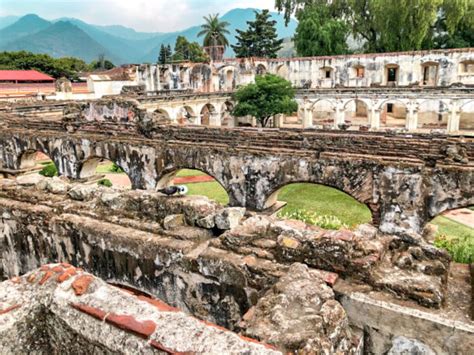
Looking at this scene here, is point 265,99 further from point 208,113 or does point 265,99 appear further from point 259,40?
point 259,40

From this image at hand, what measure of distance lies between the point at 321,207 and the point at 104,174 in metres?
8.84

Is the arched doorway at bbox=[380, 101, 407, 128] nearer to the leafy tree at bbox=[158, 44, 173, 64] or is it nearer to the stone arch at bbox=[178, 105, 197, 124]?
the stone arch at bbox=[178, 105, 197, 124]

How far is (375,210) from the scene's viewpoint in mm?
9742

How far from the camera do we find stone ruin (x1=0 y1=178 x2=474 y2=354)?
2.69 metres

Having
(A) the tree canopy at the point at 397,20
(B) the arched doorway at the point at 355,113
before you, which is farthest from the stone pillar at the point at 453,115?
(A) the tree canopy at the point at 397,20

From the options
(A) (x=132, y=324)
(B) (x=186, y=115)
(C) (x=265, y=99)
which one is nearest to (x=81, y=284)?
(A) (x=132, y=324)

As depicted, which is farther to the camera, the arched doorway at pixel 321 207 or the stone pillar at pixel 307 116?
the stone pillar at pixel 307 116

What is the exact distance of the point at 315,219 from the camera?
43.9ft

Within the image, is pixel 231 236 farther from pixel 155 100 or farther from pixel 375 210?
pixel 155 100

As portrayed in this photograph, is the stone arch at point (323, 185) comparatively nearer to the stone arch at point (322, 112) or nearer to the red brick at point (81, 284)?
the red brick at point (81, 284)

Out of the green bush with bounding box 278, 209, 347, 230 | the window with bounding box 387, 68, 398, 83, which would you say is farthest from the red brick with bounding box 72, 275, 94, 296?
the window with bounding box 387, 68, 398, 83

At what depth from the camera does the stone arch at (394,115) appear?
3338 centimetres

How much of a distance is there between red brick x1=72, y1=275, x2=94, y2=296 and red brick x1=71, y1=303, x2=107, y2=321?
0.37 feet

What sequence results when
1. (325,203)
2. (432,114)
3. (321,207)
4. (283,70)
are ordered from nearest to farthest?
(321,207)
(325,203)
(432,114)
(283,70)
